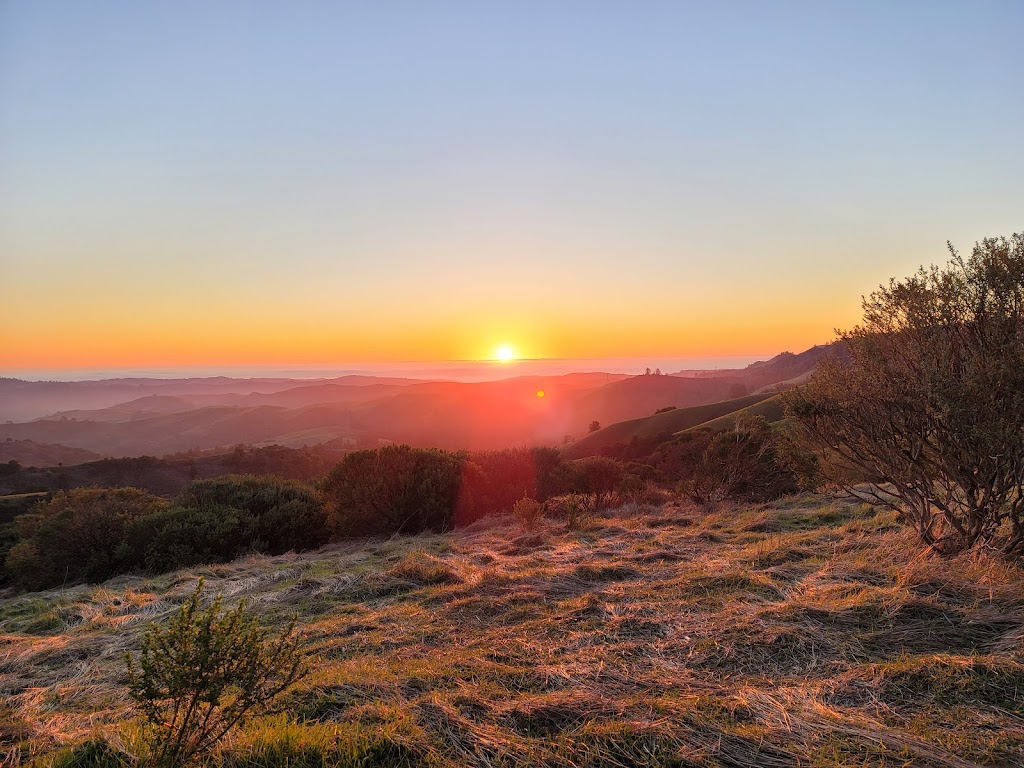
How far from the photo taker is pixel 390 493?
16344 mm

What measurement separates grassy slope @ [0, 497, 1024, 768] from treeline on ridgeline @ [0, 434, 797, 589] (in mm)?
5364

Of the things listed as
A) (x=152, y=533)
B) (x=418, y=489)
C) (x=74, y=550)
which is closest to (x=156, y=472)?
(x=74, y=550)

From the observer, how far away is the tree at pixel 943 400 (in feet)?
18.3

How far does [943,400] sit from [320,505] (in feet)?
54.6

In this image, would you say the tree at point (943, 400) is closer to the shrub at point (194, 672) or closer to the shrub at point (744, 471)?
the shrub at point (194, 672)

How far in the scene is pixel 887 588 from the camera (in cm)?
546

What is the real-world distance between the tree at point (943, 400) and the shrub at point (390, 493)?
12126mm

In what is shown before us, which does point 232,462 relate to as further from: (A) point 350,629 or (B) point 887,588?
(B) point 887,588

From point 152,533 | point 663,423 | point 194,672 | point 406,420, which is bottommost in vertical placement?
point 406,420

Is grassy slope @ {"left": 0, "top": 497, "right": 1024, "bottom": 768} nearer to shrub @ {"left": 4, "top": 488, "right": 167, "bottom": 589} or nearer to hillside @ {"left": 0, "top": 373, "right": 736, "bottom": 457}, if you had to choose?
shrub @ {"left": 4, "top": 488, "right": 167, "bottom": 589}

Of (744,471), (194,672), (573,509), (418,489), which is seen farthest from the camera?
(418,489)

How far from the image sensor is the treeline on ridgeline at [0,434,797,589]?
13891 millimetres

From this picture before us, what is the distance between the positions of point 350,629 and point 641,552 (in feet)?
16.9

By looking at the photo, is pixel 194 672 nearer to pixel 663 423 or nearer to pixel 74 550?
pixel 74 550
